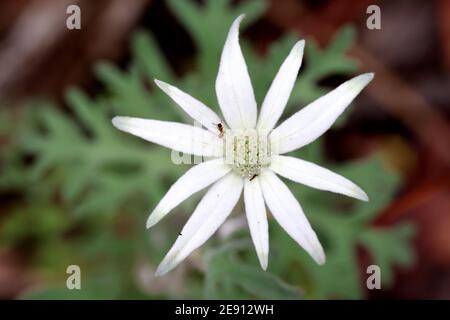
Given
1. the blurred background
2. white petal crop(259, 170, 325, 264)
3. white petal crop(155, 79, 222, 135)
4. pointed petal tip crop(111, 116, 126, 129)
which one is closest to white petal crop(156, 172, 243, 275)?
white petal crop(259, 170, 325, 264)

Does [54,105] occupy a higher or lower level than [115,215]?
higher

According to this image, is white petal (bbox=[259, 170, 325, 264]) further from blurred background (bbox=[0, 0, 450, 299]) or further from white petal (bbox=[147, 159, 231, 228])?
blurred background (bbox=[0, 0, 450, 299])

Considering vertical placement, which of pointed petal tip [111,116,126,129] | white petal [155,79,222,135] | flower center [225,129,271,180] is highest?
white petal [155,79,222,135]

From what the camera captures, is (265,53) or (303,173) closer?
(303,173)

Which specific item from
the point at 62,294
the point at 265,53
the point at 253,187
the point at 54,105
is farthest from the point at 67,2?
the point at 253,187

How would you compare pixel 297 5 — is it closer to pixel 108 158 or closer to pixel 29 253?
pixel 108 158

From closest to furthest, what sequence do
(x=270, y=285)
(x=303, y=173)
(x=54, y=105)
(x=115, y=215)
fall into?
1. (x=303, y=173)
2. (x=270, y=285)
3. (x=115, y=215)
4. (x=54, y=105)

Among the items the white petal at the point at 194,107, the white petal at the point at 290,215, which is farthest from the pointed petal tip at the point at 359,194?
the white petal at the point at 194,107
